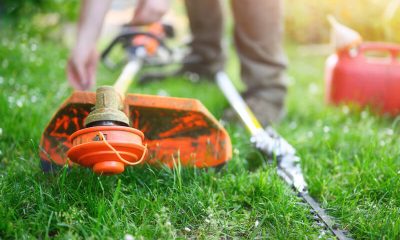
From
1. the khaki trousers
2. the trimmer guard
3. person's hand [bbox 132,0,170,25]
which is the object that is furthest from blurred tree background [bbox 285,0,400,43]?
the trimmer guard

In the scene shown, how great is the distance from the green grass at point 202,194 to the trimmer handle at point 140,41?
902mm

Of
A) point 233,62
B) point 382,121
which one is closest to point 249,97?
point 382,121

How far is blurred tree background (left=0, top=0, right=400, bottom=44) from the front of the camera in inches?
133

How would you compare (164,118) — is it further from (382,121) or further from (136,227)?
(382,121)

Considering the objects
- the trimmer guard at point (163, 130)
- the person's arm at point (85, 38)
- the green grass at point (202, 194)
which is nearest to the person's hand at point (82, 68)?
the person's arm at point (85, 38)

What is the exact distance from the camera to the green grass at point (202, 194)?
130cm

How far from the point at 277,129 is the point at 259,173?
25.1 inches

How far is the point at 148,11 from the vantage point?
186 centimetres

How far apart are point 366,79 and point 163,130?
141cm

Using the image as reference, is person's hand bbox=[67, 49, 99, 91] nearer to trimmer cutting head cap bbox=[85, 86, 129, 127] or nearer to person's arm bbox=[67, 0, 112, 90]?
person's arm bbox=[67, 0, 112, 90]

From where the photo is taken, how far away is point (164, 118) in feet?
5.29

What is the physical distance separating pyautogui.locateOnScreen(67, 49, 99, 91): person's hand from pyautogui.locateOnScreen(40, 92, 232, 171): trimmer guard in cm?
46

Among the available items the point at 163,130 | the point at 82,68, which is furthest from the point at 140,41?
the point at 163,130

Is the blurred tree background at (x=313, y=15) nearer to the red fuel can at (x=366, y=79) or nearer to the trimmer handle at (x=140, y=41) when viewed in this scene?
the red fuel can at (x=366, y=79)
